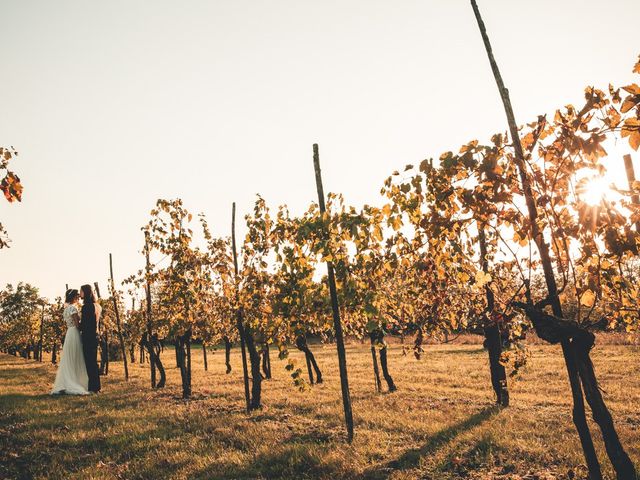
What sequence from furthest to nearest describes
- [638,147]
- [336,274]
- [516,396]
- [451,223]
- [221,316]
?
[221,316]
[516,396]
[336,274]
[451,223]
[638,147]

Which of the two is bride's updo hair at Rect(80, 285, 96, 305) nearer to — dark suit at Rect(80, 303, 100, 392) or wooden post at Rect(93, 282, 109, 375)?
dark suit at Rect(80, 303, 100, 392)

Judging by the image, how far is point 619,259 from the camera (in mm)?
4055

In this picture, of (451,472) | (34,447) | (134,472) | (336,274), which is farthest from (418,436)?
(34,447)

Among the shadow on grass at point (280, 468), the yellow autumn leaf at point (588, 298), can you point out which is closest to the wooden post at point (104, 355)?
the shadow on grass at point (280, 468)

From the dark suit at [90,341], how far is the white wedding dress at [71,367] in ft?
0.59

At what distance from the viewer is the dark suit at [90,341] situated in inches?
574

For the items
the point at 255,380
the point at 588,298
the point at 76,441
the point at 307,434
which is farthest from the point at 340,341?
the point at 76,441

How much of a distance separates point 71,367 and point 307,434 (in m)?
10.6

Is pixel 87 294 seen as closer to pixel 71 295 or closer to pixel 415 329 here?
pixel 71 295

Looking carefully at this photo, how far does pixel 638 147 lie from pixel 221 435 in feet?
27.8

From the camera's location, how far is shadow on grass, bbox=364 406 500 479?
20.3 ft

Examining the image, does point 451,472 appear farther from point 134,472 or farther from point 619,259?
point 134,472

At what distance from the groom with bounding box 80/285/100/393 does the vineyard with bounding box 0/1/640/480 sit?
1.14m

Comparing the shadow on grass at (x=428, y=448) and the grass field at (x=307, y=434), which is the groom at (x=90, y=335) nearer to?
the grass field at (x=307, y=434)
